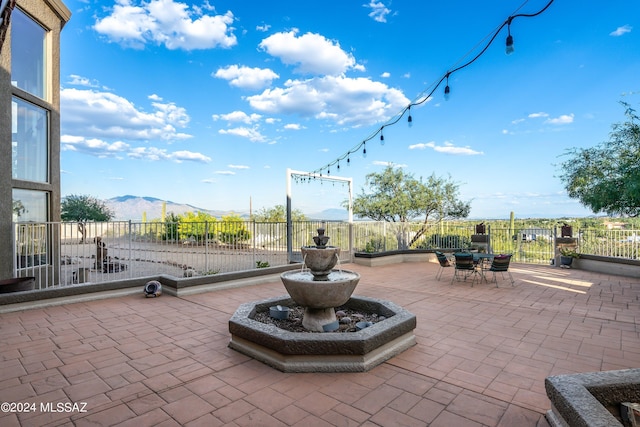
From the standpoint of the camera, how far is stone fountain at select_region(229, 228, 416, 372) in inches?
123

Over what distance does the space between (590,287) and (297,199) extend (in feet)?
26.1

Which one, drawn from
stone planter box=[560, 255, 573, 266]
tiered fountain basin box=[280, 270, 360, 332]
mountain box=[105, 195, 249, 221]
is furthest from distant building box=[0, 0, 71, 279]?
stone planter box=[560, 255, 573, 266]

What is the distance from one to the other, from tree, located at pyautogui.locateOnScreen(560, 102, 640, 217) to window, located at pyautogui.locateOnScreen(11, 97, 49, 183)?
50.9 ft

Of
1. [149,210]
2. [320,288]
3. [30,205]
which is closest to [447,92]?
[320,288]

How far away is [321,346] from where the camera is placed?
123 inches

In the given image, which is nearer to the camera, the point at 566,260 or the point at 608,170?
the point at 566,260

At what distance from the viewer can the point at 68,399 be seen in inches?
103

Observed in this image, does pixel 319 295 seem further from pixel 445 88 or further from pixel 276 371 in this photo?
pixel 445 88

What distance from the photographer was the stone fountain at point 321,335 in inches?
123

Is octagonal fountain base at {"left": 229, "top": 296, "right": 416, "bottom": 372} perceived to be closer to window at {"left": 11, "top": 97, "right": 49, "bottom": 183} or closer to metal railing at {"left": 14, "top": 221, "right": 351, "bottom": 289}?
metal railing at {"left": 14, "top": 221, "right": 351, "bottom": 289}

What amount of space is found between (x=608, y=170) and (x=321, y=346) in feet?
49.1

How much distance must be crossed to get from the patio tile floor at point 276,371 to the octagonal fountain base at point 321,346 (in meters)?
0.11

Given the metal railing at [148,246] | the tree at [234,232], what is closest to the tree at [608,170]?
the metal railing at [148,246]

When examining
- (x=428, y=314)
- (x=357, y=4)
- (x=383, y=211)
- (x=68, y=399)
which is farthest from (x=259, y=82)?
(x=68, y=399)
